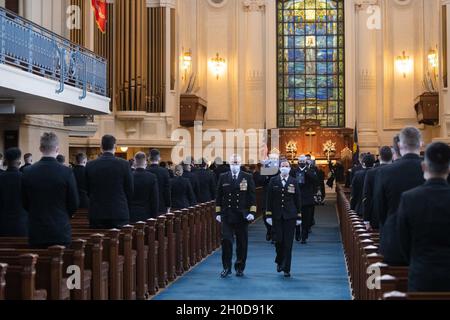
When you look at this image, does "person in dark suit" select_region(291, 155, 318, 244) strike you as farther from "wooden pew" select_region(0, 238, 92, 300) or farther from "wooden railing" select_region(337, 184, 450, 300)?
"wooden pew" select_region(0, 238, 92, 300)

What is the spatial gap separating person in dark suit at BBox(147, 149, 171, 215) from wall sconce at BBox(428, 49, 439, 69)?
19933mm

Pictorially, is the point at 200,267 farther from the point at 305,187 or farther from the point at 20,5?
the point at 20,5

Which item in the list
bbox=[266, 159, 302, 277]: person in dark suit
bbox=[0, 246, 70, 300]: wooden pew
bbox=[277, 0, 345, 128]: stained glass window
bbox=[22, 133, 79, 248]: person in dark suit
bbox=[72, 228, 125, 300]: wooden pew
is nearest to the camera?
bbox=[0, 246, 70, 300]: wooden pew

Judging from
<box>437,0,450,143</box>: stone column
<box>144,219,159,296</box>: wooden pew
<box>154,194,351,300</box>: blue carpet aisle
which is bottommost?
<box>154,194,351,300</box>: blue carpet aisle

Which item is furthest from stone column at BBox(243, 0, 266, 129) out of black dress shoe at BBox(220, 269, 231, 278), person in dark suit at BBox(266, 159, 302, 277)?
black dress shoe at BBox(220, 269, 231, 278)

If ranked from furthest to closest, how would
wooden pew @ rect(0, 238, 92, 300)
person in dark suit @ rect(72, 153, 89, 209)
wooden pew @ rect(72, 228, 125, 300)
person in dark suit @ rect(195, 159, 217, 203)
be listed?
1. person in dark suit @ rect(195, 159, 217, 203)
2. person in dark suit @ rect(72, 153, 89, 209)
3. wooden pew @ rect(72, 228, 125, 300)
4. wooden pew @ rect(0, 238, 92, 300)

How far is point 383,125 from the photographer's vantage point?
112ft

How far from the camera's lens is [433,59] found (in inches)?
1258

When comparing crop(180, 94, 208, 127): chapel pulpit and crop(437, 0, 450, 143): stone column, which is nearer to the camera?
crop(437, 0, 450, 143): stone column

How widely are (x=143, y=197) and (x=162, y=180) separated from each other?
1636 mm

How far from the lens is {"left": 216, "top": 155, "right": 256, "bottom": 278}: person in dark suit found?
41.9 ft

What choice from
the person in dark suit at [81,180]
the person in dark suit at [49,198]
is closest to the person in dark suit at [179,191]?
the person in dark suit at [81,180]

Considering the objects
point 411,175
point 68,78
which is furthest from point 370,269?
point 68,78
